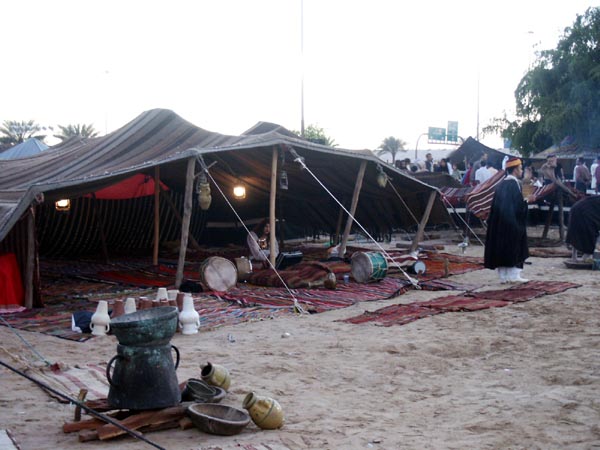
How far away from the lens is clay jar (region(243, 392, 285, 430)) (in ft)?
13.1

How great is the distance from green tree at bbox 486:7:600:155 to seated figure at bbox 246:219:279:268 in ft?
55.4

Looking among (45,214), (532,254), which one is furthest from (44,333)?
(532,254)

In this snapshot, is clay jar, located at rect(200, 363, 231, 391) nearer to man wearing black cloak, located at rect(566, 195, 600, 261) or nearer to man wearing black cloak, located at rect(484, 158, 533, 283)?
man wearing black cloak, located at rect(484, 158, 533, 283)

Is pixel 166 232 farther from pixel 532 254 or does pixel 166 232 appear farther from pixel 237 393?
pixel 237 393

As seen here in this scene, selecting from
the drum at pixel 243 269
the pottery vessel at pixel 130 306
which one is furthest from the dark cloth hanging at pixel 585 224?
the pottery vessel at pixel 130 306

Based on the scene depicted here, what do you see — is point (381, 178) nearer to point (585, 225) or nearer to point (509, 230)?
point (509, 230)

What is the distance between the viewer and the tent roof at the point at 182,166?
945 cm

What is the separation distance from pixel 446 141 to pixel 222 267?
34.0 metres

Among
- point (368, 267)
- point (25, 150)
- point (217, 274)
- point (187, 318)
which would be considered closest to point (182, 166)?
point (217, 274)

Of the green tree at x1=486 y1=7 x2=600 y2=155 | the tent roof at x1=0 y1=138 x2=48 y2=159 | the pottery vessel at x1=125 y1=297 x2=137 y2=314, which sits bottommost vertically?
the pottery vessel at x1=125 y1=297 x2=137 y2=314

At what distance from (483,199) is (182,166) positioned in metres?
6.78

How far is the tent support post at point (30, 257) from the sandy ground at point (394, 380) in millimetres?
1306

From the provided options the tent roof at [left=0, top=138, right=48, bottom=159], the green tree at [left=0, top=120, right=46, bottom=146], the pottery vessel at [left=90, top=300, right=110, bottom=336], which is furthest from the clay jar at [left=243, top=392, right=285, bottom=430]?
the green tree at [left=0, top=120, right=46, bottom=146]

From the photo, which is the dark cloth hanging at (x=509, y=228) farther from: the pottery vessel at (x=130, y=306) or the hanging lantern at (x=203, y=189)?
the pottery vessel at (x=130, y=306)
